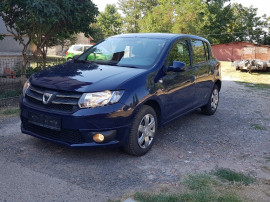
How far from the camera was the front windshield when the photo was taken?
4.59m

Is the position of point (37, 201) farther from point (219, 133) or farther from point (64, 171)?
point (219, 133)

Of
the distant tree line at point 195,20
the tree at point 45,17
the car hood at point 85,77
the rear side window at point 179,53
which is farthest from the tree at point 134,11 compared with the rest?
the car hood at point 85,77

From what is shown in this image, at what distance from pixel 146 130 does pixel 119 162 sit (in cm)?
61

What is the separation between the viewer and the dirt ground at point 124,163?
3.22 m

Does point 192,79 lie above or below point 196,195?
above

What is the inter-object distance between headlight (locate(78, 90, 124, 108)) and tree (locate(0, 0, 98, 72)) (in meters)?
4.31

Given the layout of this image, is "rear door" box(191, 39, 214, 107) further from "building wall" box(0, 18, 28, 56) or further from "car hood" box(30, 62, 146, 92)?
"building wall" box(0, 18, 28, 56)

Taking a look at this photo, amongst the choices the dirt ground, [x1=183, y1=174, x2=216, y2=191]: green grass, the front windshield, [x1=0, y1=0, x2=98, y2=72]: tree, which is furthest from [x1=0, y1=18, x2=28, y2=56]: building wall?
[x1=183, y1=174, x2=216, y2=191]: green grass

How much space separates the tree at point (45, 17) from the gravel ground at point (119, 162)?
2905mm

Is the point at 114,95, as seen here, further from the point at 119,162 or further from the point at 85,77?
the point at 119,162

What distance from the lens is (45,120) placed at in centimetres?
382

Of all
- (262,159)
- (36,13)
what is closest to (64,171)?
(262,159)

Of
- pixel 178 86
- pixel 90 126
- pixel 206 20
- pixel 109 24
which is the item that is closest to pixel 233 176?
pixel 178 86

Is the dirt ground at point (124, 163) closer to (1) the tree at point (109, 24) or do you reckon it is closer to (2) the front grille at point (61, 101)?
(2) the front grille at point (61, 101)
